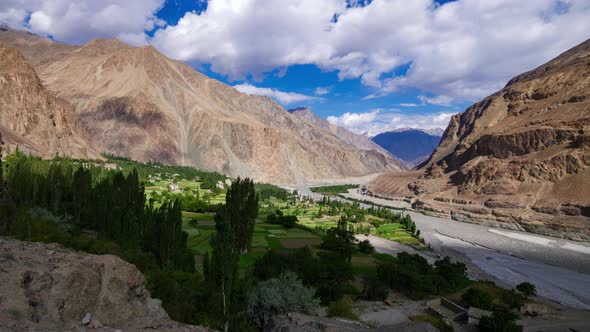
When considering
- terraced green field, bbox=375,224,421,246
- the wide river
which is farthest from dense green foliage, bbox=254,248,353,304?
terraced green field, bbox=375,224,421,246

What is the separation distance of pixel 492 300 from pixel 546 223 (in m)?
63.1

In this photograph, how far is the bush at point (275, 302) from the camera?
71.2ft

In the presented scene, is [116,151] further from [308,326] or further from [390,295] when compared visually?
[308,326]

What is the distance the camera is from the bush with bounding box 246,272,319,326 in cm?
2170

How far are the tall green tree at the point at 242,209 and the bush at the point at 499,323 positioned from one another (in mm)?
25312

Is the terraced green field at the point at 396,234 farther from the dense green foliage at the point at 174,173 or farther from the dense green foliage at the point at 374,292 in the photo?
the dense green foliage at the point at 174,173

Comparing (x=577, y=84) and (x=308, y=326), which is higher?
(x=577, y=84)

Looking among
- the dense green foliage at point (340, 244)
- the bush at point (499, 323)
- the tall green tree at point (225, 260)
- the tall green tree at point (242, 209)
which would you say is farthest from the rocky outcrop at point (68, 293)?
the dense green foliage at point (340, 244)

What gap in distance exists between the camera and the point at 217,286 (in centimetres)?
2039

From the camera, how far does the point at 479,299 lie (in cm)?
3139

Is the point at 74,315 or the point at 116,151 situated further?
the point at 116,151


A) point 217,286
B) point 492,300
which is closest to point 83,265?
point 217,286

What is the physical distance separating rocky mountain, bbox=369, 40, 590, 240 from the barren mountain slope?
122 m

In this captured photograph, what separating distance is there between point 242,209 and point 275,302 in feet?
67.3
